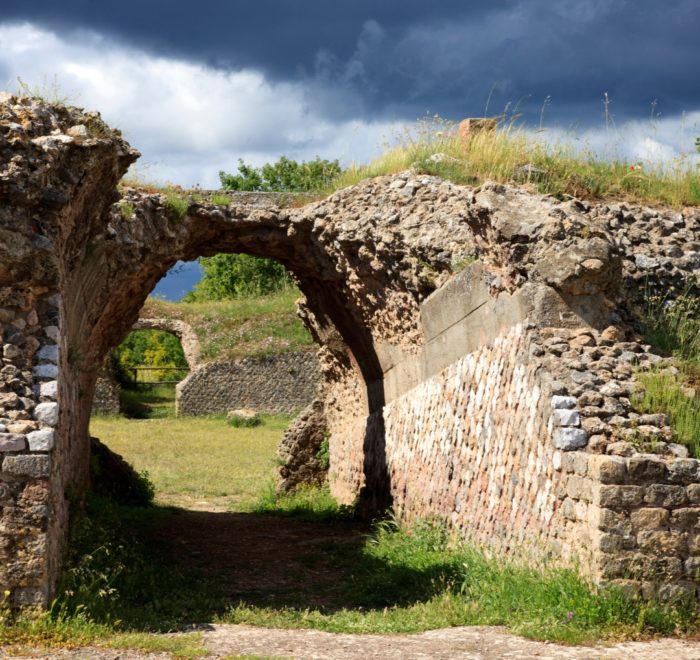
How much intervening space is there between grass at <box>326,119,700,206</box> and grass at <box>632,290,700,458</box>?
1.99 m

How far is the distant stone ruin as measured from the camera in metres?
6.59

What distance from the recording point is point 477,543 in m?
8.54

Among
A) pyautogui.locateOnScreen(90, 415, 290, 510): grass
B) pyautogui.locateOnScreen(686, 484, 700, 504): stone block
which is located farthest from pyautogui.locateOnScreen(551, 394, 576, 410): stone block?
pyautogui.locateOnScreen(90, 415, 290, 510): grass

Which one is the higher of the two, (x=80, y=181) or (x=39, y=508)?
(x=80, y=181)

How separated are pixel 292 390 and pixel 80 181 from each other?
2131 cm

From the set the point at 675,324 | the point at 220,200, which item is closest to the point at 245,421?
the point at 220,200

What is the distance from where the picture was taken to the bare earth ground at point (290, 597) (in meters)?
5.90

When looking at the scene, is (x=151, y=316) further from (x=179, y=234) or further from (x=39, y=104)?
(x=39, y=104)

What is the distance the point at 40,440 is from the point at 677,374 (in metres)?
5.02

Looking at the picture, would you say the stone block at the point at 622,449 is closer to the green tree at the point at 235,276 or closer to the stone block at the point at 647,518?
the stone block at the point at 647,518

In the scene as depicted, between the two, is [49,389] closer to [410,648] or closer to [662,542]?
[410,648]

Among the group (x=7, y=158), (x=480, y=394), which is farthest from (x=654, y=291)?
(x=7, y=158)

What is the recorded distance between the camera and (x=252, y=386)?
28.7 meters

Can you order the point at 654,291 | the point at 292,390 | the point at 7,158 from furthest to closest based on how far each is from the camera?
the point at 292,390, the point at 654,291, the point at 7,158
